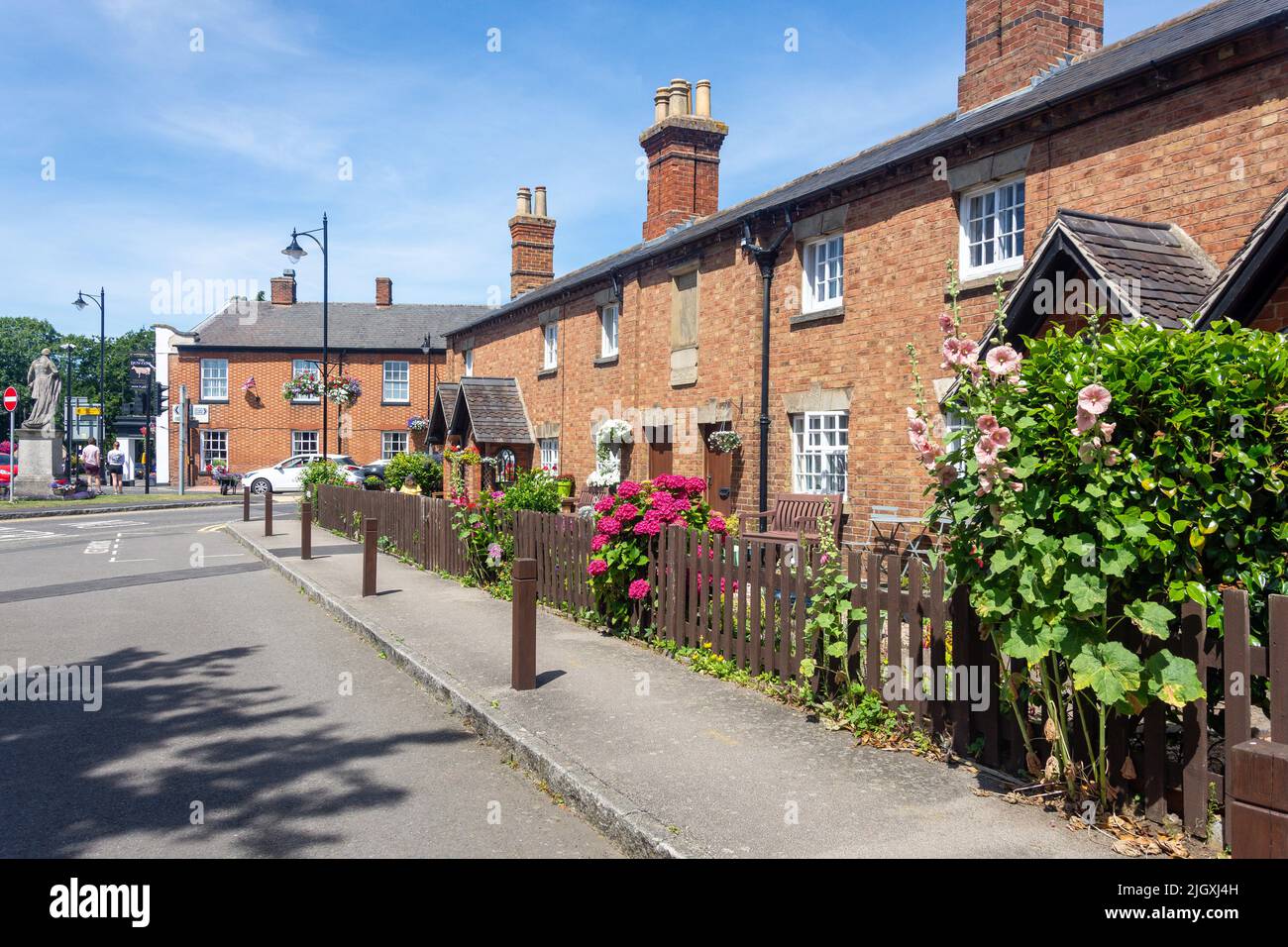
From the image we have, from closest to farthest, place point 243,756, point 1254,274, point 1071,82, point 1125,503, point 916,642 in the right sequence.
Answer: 1. point 1125,503
2. point 916,642
3. point 243,756
4. point 1254,274
5. point 1071,82

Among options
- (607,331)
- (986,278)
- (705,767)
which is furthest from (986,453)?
(607,331)

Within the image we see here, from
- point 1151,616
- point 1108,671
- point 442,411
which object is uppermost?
point 442,411

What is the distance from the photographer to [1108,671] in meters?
4.09

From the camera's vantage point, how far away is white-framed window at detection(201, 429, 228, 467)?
45.7 meters

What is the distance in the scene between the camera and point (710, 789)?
4809 mm

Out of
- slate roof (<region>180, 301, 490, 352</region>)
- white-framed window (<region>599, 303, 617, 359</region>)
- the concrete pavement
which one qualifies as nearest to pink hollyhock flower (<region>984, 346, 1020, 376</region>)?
the concrete pavement

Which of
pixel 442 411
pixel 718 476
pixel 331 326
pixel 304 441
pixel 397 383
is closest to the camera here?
pixel 718 476

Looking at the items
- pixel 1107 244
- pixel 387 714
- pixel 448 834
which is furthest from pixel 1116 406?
pixel 387 714

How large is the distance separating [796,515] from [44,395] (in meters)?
30.5

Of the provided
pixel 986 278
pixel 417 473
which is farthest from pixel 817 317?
pixel 417 473

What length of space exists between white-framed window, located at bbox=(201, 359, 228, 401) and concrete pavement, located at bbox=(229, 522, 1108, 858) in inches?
1631

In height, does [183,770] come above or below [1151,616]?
below

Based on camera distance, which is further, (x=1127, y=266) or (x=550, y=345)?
(x=550, y=345)

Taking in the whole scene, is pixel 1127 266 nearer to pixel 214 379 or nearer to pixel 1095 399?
pixel 1095 399
